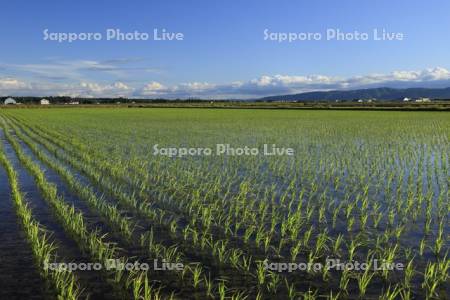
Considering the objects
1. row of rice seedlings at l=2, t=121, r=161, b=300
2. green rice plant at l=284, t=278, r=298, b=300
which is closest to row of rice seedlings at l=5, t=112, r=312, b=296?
green rice plant at l=284, t=278, r=298, b=300

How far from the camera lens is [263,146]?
16.9 meters

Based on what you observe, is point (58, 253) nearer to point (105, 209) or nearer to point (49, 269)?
point (49, 269)

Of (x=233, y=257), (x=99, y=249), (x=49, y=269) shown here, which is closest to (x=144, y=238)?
(x=99, y=249)

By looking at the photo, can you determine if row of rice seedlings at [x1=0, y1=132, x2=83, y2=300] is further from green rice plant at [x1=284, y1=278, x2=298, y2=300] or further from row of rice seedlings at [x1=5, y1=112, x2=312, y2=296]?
green rice plant at [x1=284, y1=278, x2=298, y2=300]

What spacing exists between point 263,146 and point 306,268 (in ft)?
39.7

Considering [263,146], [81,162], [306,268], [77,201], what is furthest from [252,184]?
[263,146]

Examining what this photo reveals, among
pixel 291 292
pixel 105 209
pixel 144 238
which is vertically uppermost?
pixel 105 209

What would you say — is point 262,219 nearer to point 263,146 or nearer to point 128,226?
point 128,226

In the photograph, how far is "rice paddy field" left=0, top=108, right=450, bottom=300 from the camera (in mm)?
4465

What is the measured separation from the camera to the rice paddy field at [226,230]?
4.46m

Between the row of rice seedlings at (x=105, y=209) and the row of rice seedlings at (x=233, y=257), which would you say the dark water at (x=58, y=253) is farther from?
the row of rice seedlings at (x=233, y=257)

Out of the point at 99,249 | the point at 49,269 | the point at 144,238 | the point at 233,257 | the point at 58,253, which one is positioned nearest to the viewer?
→ the point at 49,269

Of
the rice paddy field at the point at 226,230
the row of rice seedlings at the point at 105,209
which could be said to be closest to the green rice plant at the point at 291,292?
the rice paddy field at the point at 226,230

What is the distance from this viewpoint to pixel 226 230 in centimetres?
603
